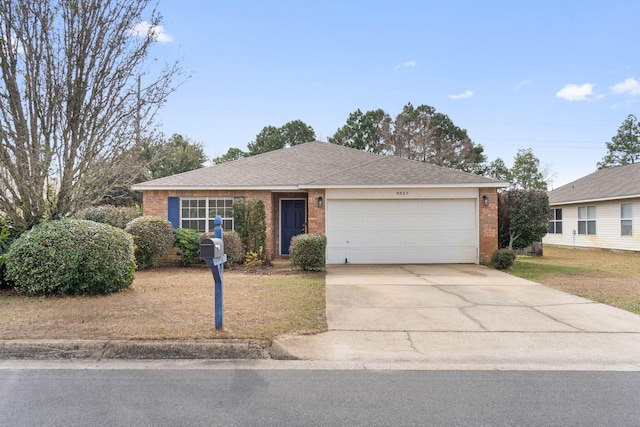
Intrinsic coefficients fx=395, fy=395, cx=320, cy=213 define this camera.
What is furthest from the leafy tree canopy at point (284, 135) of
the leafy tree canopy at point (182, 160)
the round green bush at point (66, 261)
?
Result: the round green bush at point (66, 261)

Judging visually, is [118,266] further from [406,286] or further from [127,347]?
[406,286]

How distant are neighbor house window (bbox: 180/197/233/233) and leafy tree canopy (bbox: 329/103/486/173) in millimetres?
26004

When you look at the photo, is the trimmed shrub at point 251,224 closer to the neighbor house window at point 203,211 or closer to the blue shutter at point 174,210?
the neighbor house window at point 203,211

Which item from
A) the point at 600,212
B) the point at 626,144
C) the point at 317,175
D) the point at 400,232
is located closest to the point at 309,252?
the point at 400,232

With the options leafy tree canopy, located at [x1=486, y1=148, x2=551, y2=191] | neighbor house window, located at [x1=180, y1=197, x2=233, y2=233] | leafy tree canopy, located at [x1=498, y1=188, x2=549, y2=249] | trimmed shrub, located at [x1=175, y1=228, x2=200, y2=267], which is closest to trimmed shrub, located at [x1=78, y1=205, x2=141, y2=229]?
neighbor house window, located at [x1=180, y1=197, x2=233, y2=233]

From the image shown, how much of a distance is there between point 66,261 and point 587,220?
22.4m

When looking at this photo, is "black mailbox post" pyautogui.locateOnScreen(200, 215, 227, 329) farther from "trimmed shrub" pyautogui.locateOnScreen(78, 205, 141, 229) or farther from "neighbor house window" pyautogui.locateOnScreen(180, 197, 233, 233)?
"trimmed shrub" pyautogui.locateOnScreen(78, 205, 141, 229)

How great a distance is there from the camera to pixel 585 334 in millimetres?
5242

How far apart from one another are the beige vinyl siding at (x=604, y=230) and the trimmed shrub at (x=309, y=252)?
1484 cm

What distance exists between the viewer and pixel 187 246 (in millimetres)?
11625

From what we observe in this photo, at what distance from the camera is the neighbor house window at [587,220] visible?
1975 cm

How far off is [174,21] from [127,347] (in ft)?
22.3

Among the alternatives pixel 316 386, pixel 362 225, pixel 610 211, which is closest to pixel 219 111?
pixel 362 225

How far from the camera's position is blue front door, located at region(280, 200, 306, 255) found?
558 inches
